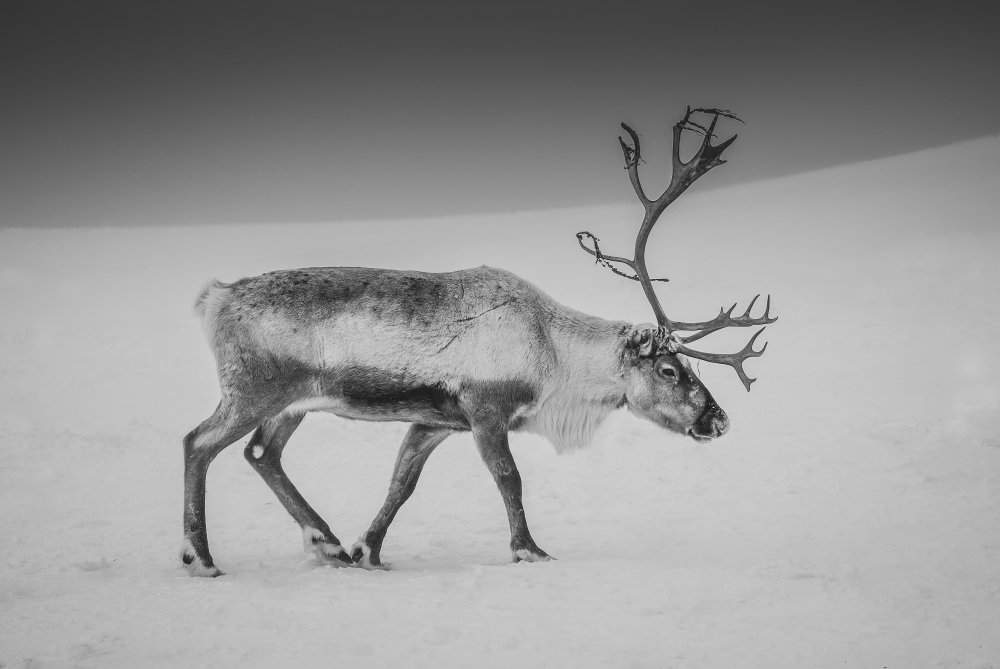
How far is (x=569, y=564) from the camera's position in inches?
231

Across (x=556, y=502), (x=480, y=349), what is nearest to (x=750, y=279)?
(x=556, y=502)

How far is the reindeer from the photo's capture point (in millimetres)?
6016

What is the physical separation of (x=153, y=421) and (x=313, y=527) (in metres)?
6.62

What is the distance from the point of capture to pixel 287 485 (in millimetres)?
6613

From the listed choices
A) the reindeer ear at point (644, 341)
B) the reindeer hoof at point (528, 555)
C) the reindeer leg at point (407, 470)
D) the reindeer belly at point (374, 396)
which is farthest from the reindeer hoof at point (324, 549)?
the reindeer ear at point (644, 341)

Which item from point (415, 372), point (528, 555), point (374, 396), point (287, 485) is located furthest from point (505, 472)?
point (287, 485)

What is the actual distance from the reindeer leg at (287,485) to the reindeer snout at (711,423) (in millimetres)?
2878

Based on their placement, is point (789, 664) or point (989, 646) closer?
point (789, 664)

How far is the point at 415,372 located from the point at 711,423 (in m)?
2.38

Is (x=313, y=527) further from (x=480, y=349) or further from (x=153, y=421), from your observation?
(x=153, y=421)

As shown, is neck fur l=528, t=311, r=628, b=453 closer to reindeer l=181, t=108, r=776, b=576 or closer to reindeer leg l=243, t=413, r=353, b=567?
reindeer l=181, t=108, r=776, b=576

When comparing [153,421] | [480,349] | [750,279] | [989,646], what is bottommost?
[989,646]

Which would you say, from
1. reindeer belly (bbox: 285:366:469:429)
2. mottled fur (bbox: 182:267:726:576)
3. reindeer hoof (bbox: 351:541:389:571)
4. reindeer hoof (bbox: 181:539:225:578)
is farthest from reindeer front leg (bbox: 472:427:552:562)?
reindeer hoof (bbox: 181:539:225:578)

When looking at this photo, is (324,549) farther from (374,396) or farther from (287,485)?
(374,396)
